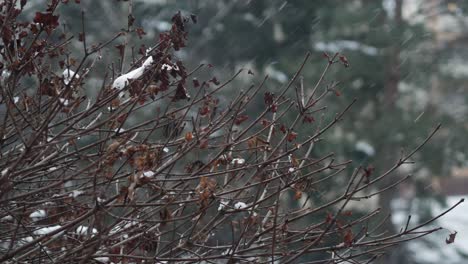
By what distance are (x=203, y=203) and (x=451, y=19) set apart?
15557 mm

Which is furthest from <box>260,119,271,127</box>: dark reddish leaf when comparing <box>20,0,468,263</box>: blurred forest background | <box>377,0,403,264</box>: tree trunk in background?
<box>377,0,403,264</box>: tree trunk in background

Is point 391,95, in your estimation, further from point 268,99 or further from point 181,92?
point 181,92

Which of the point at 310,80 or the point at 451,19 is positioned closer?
the point at 310,80


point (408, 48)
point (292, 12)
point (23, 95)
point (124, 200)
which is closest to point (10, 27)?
point (23, 95)

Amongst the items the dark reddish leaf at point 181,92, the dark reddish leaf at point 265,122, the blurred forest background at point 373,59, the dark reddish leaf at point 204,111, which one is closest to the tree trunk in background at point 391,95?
the blurred forest background at point 373,59

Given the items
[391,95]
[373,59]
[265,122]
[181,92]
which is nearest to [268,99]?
[265,122]

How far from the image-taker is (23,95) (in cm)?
438

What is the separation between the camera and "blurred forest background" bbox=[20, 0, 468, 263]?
16.4 metres

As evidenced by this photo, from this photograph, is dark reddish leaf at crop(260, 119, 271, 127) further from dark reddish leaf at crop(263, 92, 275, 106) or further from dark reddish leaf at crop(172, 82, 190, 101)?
dark reddish leaf at crop(172, 82, 190, 101)

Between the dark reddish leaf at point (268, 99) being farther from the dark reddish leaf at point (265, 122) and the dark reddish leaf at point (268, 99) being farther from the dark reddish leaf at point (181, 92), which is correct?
the dark reddish leaf at point (181, 92)

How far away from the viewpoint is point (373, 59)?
17.0 metres

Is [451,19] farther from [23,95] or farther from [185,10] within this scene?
[23,95]

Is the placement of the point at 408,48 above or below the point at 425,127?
above

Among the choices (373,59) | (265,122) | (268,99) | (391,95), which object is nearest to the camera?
(268,99)
